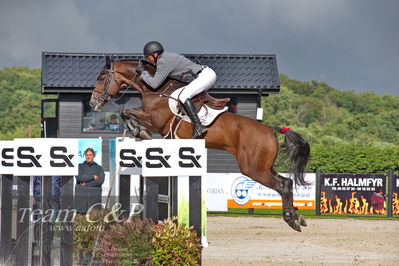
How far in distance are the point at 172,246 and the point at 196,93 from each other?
8.58 ft

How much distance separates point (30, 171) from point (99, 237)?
37.6 inches

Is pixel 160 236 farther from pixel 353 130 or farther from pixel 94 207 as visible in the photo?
pixel 353 130

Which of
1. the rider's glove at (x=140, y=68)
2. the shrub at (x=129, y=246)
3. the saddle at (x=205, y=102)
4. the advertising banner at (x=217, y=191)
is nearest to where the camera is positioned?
the shrub at (x=129, y=246)

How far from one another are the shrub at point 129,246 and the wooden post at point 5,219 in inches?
57.6

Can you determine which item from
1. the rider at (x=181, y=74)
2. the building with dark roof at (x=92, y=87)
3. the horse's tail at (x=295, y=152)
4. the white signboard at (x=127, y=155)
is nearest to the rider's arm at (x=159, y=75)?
the rider at (x=181, y=74)

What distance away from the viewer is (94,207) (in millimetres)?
7777

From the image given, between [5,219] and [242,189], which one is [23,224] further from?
[242,189]

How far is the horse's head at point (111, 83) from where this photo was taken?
9344mm

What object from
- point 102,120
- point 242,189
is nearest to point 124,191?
point 242,189

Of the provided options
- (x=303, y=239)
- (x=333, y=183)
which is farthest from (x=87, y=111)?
(x=303, y=239)

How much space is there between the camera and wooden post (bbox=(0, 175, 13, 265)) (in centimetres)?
784

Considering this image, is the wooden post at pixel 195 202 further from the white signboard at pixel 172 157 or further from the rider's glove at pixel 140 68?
the rider's glove at pixel 140 68

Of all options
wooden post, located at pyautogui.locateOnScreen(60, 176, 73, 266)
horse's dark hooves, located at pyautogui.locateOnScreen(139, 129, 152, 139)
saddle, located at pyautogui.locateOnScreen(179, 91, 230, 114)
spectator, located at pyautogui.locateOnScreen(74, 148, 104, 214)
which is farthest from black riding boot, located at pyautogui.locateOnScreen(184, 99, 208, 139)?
wooden post, located at pyautogui.locateOnScreen(60, 176, 73, 266)

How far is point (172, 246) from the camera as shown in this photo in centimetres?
692
